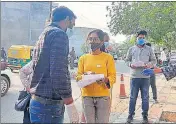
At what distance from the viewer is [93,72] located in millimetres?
3906

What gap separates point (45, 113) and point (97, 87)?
4.24ft

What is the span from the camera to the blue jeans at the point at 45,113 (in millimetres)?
2746

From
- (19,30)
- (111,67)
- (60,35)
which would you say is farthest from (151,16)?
(19,30)

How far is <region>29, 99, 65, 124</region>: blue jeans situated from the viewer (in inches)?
108

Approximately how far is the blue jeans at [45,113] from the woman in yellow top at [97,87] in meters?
1.14

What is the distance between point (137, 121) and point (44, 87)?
11.2 feet

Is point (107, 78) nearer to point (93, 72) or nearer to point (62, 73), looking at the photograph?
point (93, 72)

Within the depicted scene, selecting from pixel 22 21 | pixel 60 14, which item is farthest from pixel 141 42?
pixel 22 21

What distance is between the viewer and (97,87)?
3.92 meters

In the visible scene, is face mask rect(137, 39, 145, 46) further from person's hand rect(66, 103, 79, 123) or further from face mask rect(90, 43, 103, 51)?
person's hand rect(66, 103, 79, 123)

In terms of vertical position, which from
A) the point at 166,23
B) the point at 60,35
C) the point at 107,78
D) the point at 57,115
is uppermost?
the point at 166,23

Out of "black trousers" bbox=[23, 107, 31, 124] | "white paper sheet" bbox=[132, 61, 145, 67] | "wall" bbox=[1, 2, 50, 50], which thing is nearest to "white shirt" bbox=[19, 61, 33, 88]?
"black trousers" bbox=[23, 107, 31, 124]

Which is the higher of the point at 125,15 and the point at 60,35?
the point at 125,15

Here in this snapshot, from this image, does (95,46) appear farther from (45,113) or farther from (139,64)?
(139,64)
